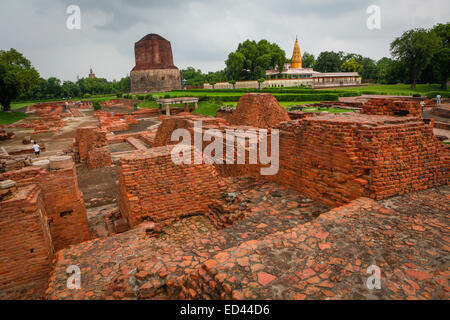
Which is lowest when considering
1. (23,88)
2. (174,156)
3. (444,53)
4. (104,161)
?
(104,161)

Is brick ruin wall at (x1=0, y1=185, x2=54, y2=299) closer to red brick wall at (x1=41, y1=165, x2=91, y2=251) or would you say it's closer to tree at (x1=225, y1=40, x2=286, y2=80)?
red brick wall at (x1=41, y1=165, x2=91, y2=251)

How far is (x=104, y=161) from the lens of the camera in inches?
412

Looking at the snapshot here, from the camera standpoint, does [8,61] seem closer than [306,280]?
No

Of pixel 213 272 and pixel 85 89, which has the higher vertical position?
pixel 85 89

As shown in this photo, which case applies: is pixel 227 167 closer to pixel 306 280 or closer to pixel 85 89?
pixel 306 280

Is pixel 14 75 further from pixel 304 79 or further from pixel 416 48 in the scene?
pixel 416 48

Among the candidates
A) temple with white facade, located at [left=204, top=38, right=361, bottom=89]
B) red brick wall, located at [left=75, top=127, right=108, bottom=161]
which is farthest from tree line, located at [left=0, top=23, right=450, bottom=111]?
red brick wall, located at [left=75, top=127, right=108, bottom=161]

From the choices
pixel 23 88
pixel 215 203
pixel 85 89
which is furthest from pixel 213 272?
pixel 85 89

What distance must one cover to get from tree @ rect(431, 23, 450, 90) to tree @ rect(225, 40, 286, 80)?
21.7 meters

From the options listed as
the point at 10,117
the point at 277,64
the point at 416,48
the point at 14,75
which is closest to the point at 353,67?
the point at 277,64

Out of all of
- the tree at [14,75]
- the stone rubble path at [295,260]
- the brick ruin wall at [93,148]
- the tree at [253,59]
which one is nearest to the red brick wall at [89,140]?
the brick ruin wall at [93,148]

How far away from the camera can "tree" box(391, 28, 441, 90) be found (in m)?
26.9
